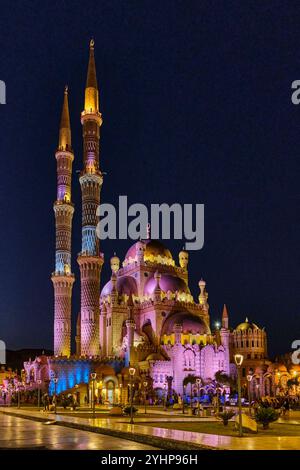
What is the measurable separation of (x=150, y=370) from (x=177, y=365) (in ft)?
10.4

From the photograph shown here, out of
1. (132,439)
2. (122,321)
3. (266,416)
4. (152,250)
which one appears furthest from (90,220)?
(132,439)

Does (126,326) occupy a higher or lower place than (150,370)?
higher

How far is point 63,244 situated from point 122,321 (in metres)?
11.8

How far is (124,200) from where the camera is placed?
72688mm

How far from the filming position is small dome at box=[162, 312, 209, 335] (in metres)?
68.1

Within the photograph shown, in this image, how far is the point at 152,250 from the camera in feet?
257

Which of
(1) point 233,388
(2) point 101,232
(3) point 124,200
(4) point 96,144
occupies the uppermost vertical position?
(4) point 96,144

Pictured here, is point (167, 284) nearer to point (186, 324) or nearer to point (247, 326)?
point (186, 324)

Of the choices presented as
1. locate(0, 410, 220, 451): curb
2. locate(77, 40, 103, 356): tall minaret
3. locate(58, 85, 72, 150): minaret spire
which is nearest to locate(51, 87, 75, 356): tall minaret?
locate(58, 85, 72, 150): minaret spire
